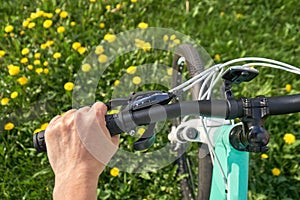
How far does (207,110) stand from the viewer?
99cm

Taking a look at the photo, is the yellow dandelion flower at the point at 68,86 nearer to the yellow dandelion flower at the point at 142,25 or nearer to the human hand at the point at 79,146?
the yellow dandelion flower at the point at 142,25

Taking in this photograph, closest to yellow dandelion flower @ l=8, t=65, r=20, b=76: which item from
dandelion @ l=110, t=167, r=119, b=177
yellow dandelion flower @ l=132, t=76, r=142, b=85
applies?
yellow dandelion flower @ l=132, t=76, r=142, b=85

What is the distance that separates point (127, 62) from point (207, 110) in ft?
5.36

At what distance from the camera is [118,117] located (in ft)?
3.39

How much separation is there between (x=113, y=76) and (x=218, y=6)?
1074 millimetres

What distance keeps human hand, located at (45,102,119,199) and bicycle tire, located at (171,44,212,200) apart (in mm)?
572

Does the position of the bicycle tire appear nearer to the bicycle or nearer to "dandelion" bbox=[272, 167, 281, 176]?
the bicycle

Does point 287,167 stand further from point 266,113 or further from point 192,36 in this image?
point 266,113

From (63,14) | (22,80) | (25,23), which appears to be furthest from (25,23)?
(22,80)

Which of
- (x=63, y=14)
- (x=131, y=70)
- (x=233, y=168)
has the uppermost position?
(x=63, y=14)

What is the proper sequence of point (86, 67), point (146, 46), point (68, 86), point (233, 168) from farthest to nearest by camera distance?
point (146, 46) → point (86, 67) → point (68, 86) → point (233, 168)

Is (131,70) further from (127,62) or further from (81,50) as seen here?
(81,50)

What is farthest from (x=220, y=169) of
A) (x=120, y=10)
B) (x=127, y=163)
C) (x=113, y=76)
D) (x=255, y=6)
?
(x=255, y=6)

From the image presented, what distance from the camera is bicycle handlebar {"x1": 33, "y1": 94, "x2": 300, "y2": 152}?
96cm
